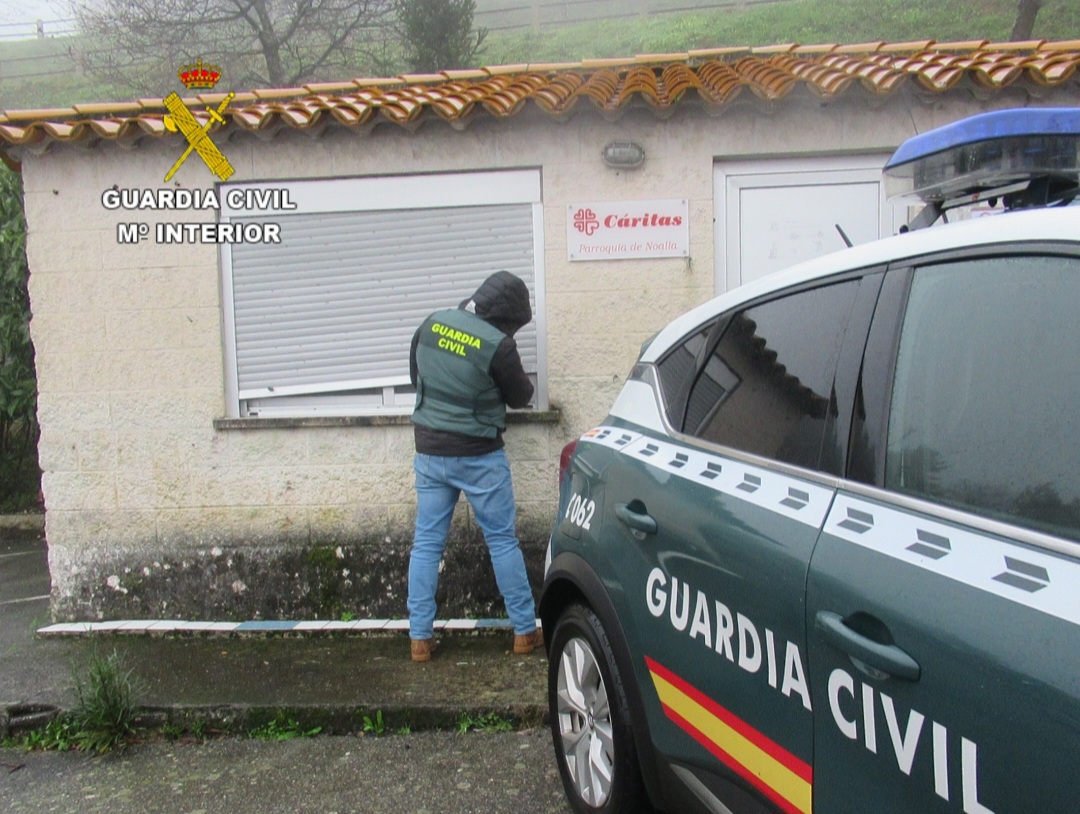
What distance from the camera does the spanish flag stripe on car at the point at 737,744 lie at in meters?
A: 1.86

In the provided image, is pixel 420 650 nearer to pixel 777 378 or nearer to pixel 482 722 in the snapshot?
pixel 482 722

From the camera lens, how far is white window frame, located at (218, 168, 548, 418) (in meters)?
5.25

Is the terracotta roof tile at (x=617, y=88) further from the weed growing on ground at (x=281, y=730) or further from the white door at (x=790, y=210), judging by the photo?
the weed growing on ground at (x=281, y=730)

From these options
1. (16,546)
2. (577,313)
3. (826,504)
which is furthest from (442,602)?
(16,546)

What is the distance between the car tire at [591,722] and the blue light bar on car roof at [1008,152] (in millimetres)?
1559

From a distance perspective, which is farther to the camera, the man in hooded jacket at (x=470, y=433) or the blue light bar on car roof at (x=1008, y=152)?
the man in hooded jacket at (x=470, y=433)

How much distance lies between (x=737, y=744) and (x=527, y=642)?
9.04 ft

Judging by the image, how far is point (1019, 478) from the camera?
155 cm

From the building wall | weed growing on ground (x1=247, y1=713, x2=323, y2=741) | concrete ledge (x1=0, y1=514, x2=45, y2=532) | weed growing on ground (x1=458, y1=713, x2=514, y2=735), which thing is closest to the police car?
weed growing on ground (x1=458, y1=713, x2=514, y2=735)

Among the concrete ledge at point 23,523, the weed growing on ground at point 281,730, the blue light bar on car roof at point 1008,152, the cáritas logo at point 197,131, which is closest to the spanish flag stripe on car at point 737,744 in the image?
the blue light bar on car roof at point 1008,152

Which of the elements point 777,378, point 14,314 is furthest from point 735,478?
point 14,314

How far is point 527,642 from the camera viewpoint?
4754mm

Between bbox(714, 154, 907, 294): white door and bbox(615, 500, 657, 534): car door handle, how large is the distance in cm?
278

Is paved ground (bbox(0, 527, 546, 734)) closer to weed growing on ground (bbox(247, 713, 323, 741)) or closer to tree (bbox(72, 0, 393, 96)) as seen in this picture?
weed growing on ground (bbox(247, 713, 323, 741))
